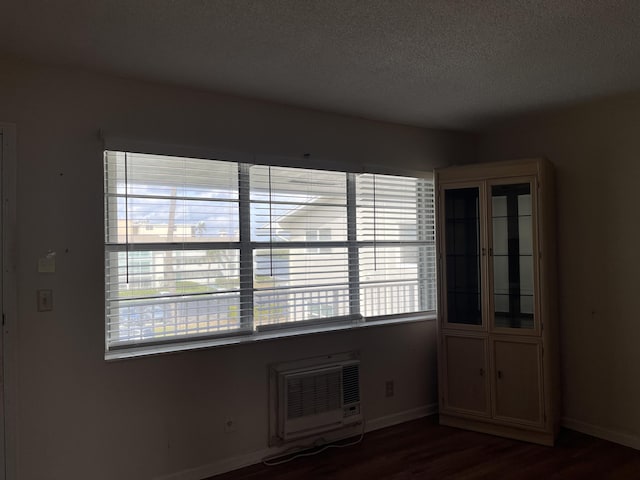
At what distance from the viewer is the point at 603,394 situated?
3500 mm

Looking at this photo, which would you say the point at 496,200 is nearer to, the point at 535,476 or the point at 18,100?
the point at 535,476

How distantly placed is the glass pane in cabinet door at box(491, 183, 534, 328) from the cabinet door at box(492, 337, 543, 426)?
17 centimetres

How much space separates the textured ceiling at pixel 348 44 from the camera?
199cm

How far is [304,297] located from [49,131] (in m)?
1.94

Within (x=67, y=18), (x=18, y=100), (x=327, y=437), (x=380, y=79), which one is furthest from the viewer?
(x=327, y=437)

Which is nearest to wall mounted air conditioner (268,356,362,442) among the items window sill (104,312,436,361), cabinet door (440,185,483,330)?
window sill (104,312,436,361)

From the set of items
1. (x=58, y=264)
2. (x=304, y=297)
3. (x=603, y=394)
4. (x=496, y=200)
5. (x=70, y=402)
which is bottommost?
(x=603, y=394)

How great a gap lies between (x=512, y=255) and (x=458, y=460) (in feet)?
5.11

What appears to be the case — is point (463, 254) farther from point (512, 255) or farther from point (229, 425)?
point (229, 425)

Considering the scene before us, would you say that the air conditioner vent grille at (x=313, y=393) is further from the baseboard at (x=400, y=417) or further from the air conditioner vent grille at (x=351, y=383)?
the baseboard at (x=400, y=417)


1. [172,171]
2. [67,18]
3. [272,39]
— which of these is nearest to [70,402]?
[172,171]

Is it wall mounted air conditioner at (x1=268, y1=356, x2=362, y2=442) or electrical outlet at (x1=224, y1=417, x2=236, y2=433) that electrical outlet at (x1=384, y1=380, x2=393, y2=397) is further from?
electrical outlet at (x1=224, y1=417, x2=236, y2=433)

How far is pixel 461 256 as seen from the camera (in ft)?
12.4

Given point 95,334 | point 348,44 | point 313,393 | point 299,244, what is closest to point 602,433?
point 313,393
